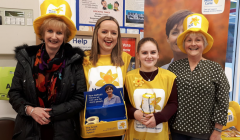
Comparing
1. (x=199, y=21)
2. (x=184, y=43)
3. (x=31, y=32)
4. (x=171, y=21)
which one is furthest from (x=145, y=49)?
(x=31, y=32)

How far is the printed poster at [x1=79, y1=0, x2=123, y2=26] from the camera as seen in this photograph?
2150 millimetres

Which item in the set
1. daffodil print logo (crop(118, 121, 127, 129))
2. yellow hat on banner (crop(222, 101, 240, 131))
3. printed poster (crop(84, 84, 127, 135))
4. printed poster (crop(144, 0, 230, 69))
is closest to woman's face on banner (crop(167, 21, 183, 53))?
printed poster (crop(144, 0, 230, 69))

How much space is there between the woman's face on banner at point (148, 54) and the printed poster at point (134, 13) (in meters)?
0.89

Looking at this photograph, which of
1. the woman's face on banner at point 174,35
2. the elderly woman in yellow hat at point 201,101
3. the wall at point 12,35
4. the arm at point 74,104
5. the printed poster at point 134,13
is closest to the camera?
the arm at point 74,104

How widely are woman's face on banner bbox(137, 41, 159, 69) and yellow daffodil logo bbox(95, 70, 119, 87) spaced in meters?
0.32

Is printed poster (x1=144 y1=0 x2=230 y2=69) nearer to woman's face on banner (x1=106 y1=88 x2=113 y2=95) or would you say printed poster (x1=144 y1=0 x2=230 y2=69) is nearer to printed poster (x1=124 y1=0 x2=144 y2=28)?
printed poster (x1=124 y1=0 x2=144 y2=28)

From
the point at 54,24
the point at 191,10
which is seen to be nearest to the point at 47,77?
the point at 54,24

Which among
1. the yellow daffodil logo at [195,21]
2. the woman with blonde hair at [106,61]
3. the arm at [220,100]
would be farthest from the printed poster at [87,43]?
the arm at [220,100]

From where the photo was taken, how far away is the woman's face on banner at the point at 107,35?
1554 millimetres

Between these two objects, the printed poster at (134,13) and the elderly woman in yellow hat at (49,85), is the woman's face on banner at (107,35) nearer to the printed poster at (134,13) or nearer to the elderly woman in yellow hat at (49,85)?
the elderly woman in yellow hat at (49,85)

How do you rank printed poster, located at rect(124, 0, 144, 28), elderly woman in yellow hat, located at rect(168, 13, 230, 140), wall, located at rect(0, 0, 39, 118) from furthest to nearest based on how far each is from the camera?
printed poster, located at rect(124, 0, 144, 28) < wall, located at rect(0, 0, 39, 118) < elderly woman in yellow hat, located at rect(168, 13, 230, 140)

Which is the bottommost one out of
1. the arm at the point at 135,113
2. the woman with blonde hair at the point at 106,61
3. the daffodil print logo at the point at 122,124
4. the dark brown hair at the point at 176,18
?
the daffodil print logo at the point at 122,124

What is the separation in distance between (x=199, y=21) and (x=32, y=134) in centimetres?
191

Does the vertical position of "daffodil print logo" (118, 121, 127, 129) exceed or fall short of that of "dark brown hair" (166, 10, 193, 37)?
it falls short
